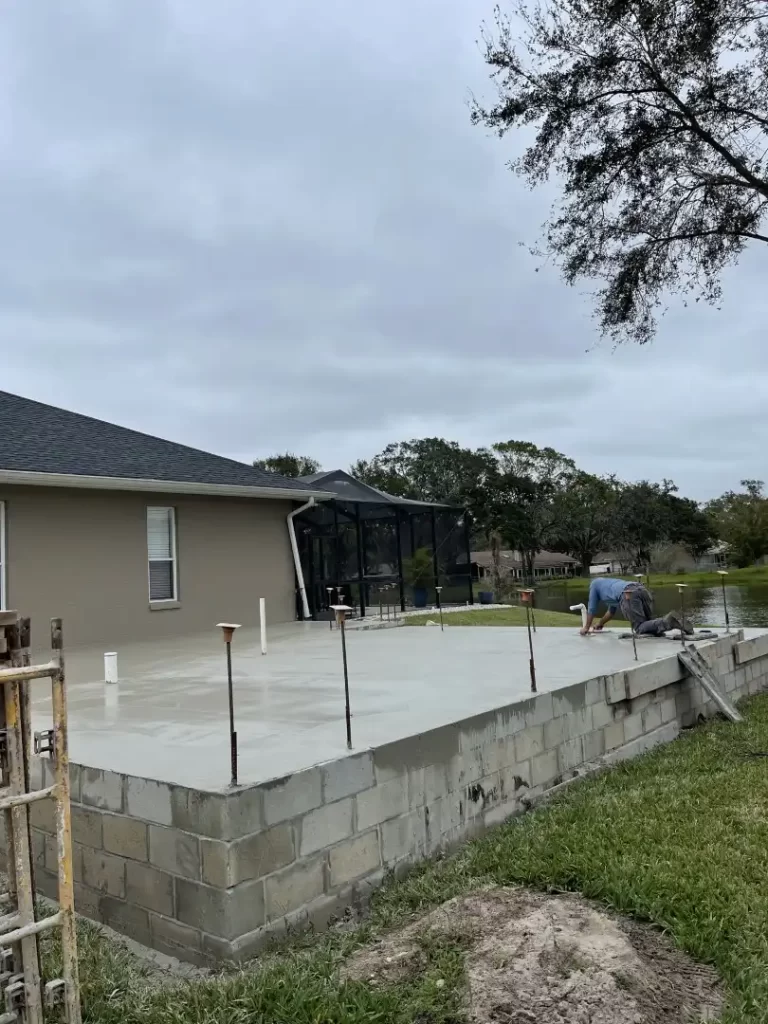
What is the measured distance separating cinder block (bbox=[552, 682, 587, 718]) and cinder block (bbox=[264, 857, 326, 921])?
7.41 feet

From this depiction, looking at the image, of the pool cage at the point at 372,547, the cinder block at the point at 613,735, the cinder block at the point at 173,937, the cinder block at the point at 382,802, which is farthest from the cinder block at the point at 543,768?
the pool cage at the point at 372,547

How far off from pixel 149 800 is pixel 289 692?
7.60 ft

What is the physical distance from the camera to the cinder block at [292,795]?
119 inches

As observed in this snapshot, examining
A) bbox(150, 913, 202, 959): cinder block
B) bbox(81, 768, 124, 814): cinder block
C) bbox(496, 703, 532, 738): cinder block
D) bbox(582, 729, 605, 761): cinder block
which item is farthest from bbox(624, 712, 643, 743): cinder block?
bbox(81, 768, 124, 814): cinder block

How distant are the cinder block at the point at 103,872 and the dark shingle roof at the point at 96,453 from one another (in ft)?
21.6

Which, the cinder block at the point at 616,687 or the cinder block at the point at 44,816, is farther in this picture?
the cinder block at the point at 616,687

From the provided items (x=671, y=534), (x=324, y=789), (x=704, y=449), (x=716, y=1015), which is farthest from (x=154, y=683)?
(x=704, y=449)

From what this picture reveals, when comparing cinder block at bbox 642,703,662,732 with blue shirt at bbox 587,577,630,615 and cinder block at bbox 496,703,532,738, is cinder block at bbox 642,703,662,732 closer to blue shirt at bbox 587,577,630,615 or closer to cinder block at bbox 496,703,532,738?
cinder block at bbox 496,703,532,738

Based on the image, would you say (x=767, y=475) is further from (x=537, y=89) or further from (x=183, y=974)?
(x=183, y=974)

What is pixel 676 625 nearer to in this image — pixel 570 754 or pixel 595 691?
pixel 595 691

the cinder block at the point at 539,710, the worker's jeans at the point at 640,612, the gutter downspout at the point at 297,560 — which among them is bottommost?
the cinder block at the point at 539,710

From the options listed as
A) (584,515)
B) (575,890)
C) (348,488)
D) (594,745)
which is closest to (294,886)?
(575,890)

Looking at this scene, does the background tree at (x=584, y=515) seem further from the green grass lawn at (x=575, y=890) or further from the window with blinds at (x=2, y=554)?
the green grass lawn at (x=575, y=890)

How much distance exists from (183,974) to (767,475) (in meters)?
71.0
